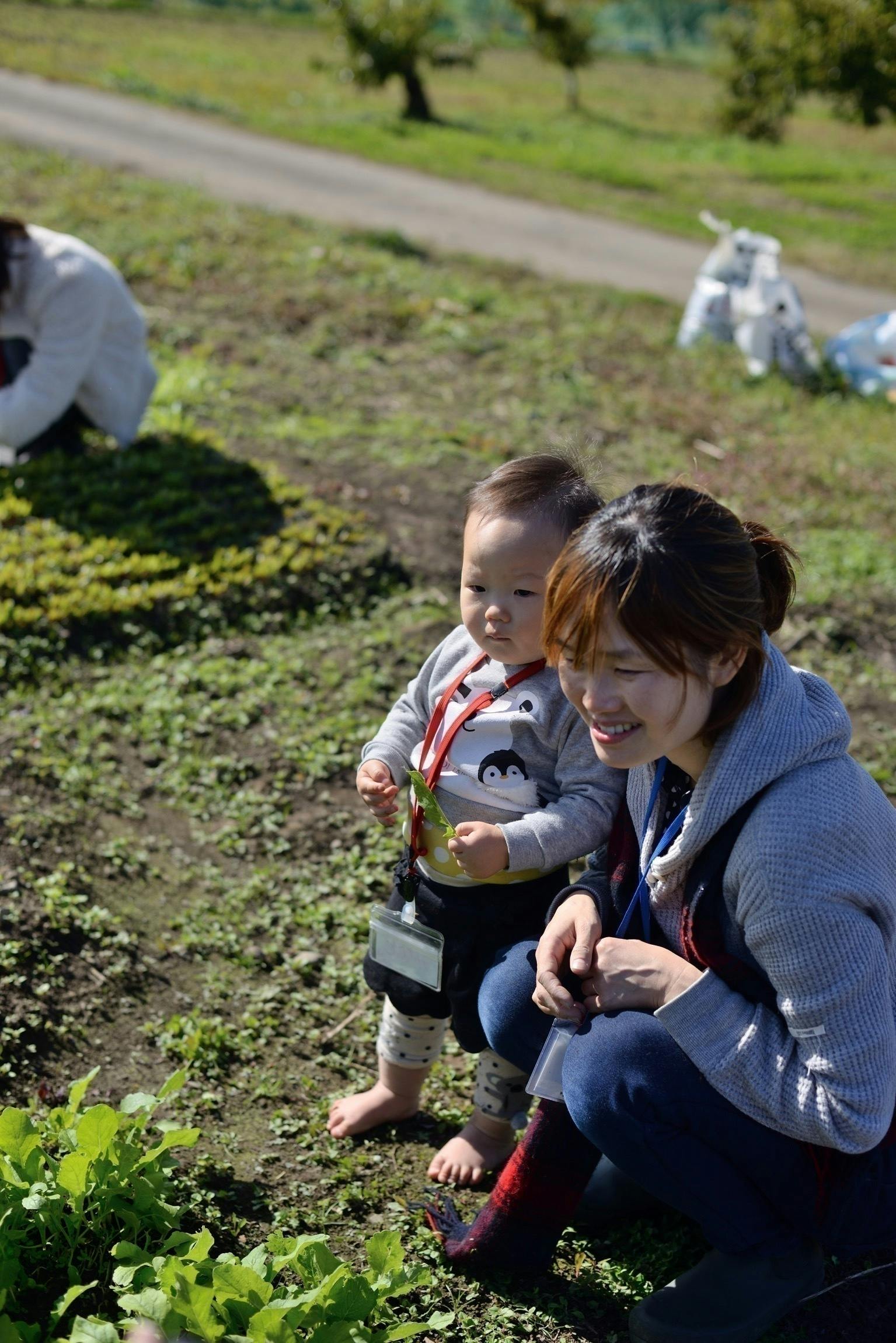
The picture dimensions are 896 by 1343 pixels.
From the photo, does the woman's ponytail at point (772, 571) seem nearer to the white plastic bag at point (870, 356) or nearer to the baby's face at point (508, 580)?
the baby's face at point (508, 580)

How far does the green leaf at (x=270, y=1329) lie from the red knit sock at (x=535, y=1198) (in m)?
0.49

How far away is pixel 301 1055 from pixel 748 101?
19881 mm

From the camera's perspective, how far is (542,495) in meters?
2.18

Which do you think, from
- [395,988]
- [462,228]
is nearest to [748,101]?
[462,228]

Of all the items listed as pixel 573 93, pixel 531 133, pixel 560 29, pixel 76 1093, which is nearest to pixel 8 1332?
pixel 76 1093

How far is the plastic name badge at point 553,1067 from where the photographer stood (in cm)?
201

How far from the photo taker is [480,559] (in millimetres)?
2184

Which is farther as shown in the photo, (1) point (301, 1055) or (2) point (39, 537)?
(2) point (39, 537)

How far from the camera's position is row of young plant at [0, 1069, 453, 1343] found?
1.75 m

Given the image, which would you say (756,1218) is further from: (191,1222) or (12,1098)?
(12,1098)

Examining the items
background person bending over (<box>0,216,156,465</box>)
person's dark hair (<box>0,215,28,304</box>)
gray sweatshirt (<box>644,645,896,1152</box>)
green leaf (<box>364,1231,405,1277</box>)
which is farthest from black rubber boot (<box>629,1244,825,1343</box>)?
person's dark hair (<box>0,215,28,304</box>)

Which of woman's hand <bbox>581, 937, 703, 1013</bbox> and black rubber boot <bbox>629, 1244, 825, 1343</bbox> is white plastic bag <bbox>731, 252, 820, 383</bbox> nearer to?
woman's hand <bbox>581, 937, 703, 1013</bbox>

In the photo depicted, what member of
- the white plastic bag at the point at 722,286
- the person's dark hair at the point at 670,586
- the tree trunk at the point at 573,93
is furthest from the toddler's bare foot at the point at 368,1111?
the tree trunk at the point at 573,93

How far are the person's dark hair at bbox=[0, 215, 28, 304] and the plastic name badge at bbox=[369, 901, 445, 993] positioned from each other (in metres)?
3.68
